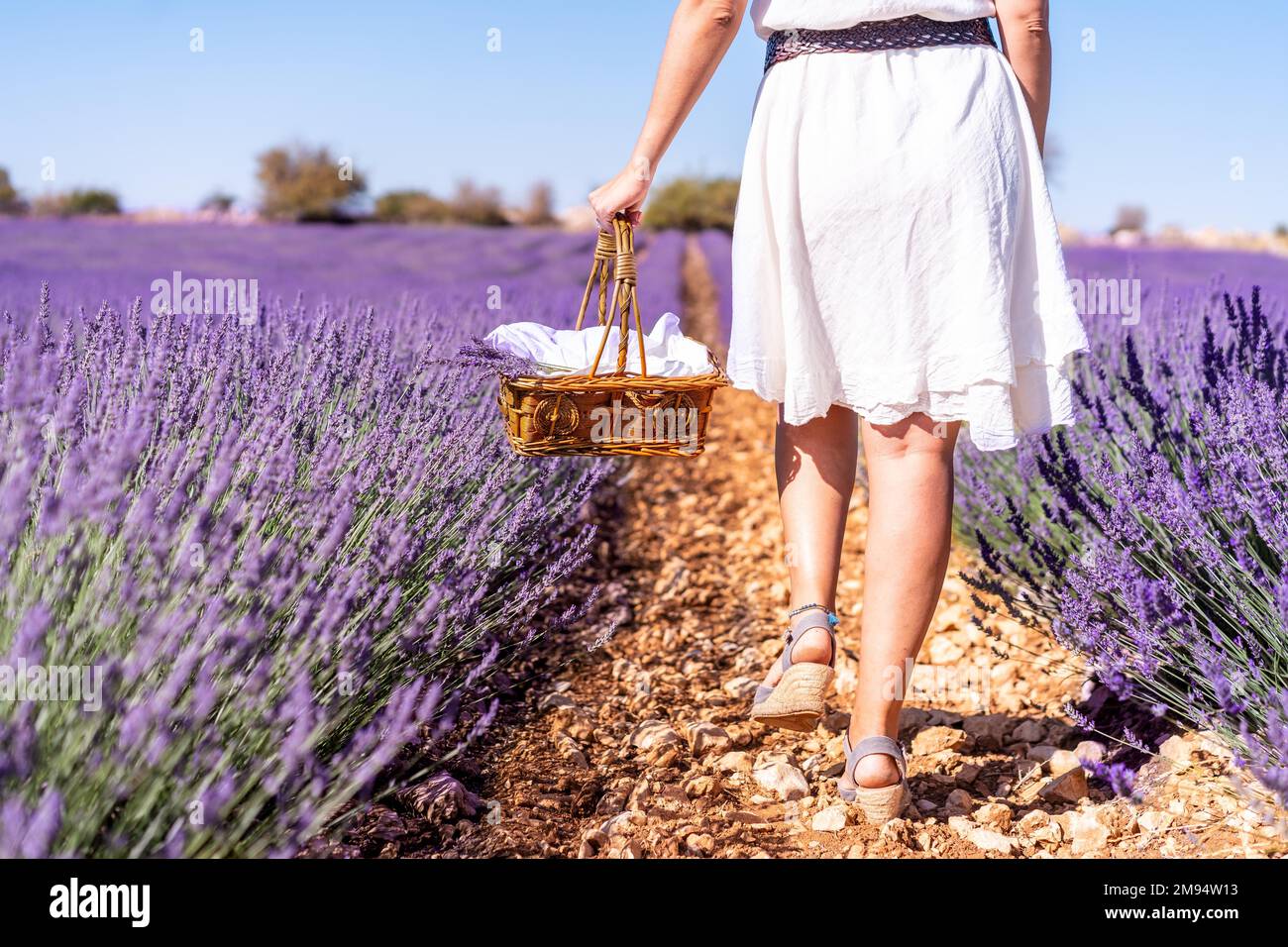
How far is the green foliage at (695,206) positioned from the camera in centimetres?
3300

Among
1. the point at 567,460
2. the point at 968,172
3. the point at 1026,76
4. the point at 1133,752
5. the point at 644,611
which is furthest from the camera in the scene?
the point at 567,460

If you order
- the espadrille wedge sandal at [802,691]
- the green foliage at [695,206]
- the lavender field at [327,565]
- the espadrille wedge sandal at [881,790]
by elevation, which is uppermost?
the green foliage at [695,206]

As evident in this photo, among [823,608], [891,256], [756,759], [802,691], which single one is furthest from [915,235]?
[756,759]

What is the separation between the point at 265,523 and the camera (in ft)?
5.28

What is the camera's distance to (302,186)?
111 ft

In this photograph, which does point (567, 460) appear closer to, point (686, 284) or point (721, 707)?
point (721, 707)

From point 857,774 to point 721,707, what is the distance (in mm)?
597

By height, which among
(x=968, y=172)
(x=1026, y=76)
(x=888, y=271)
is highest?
(x=1026, y=76)

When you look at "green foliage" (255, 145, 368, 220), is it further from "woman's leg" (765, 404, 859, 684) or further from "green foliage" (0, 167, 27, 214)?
"woman's leg" (765, 404, 859, 684)

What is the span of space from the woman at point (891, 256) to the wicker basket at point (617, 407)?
95mm

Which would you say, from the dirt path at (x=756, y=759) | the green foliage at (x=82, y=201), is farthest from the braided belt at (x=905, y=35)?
the green foliage at (x=82, y=201)

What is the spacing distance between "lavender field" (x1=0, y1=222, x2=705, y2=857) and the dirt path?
0.60 feet

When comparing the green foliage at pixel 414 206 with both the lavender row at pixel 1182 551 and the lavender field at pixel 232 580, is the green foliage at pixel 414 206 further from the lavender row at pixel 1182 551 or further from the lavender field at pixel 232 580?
the lavender row at pixel 1182 551
